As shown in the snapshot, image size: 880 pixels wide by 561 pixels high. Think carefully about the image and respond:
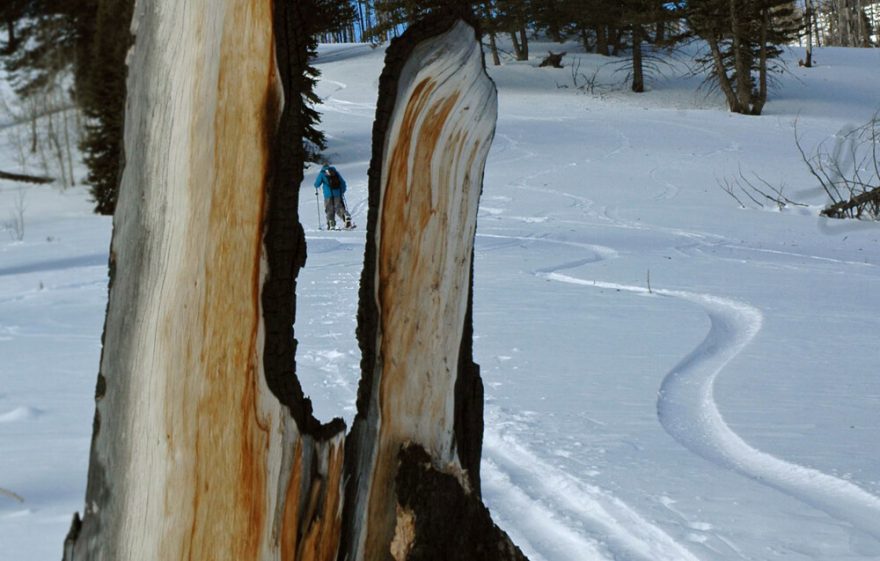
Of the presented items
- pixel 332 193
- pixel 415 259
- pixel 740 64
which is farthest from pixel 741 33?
pixel 415 259

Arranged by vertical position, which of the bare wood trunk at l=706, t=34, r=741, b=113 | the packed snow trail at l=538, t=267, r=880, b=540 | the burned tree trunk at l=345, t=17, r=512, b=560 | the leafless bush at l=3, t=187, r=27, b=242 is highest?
the bare wood trunk at l=706, t=34, r=741, b=113

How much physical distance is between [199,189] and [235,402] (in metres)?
0.38

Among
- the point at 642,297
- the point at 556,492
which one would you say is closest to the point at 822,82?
the point at 642,297

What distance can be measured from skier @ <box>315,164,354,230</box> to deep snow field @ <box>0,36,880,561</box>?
68 cm

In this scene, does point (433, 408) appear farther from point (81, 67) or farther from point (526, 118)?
point (526, 118)

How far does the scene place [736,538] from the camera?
2.96 m

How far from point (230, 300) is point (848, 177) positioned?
16.1 meters

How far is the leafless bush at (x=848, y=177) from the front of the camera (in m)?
11.6

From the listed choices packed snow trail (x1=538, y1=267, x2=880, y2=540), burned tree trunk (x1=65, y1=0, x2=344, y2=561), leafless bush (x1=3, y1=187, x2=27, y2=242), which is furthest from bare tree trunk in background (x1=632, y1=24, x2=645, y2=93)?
burned tree trunk (x1=65, y1=0, x2=344, y2=561)

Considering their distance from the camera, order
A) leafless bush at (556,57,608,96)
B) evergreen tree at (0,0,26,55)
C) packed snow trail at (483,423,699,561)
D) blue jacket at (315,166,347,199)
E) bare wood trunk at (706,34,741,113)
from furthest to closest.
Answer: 1. leafless bush at (556,57,608,96)
2. bare wood trunk at (706,34,741,113)
3. blue jacket at (315,166,347,199)
4. packed snow trail at (483,423,699,561)
5. evergreen tree at (0,0,26,55)

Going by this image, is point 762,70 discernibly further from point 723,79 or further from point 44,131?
point 44,131

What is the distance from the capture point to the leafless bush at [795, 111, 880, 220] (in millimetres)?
11641

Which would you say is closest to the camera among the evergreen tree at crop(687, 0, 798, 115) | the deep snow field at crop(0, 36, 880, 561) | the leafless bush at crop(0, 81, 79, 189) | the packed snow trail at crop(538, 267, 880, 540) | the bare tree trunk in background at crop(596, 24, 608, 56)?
the leafless bush at crop(0, 81, 79, 189)

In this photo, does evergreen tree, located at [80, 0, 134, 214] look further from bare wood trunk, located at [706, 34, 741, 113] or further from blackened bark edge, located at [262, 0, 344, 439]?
bare wood trunk, located at [706, 34, 741, 113]
